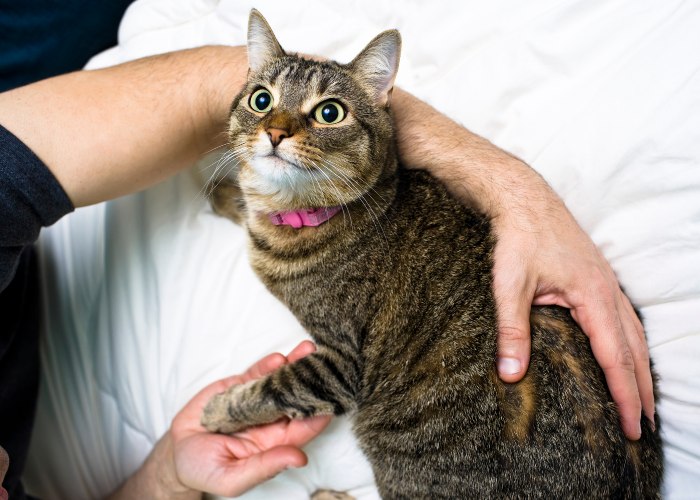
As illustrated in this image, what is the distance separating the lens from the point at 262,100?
142 centimetres

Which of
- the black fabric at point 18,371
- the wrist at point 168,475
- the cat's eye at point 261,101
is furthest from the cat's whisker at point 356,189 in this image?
the black fabric at point 18,371

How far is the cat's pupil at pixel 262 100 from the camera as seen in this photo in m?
1.42

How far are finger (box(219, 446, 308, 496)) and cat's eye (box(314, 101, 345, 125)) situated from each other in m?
0.89

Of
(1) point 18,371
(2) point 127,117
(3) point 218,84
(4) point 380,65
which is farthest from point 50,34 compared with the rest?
(4) point 380,65

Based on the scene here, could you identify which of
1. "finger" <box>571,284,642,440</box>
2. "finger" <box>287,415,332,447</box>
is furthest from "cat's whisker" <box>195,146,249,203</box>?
"finger" <box>571,284,642,440</box>

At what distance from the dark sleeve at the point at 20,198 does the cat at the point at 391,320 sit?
552mm

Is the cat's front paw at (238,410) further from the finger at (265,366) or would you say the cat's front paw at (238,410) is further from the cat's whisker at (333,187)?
the cat's whisker at (333,187)

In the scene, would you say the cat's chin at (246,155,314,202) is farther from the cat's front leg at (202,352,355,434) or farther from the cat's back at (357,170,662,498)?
the cat's front leg at (202,352,355,434)

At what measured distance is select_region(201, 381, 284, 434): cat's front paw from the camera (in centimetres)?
145

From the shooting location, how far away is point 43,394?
1960mm

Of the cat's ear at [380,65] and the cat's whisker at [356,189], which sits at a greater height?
the cat's ear at [380,65]

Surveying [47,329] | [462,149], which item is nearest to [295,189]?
[462,149]

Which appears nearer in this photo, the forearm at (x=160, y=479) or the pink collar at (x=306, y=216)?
the pink collar at (x=306, y=216)

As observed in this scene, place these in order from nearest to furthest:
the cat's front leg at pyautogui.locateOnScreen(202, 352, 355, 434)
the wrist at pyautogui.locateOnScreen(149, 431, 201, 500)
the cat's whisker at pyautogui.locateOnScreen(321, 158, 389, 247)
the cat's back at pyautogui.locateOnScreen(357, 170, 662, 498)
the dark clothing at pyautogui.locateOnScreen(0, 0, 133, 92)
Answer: the cat's back at pyautogui.locateOnScreen(357, 170, 662, 498)
the cat's whisker at pyautogui.locateOnScreen(321, 158, 389, 247)
the cat's front leg at pyautogui.locateOnScreen(202, 352, 355, 434)
the wrist at pyautogui.locateOnScreen(149, 431, 201, 500)
the dark clothing at pyautogui.locateOnScreen(0, 0, 133, 92)
